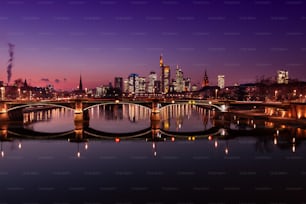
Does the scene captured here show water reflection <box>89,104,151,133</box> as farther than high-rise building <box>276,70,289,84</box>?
No

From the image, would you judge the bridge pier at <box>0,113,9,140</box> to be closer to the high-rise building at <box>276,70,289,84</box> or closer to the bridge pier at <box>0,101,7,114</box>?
the bridge pier at <box>0,101,7,114</box>

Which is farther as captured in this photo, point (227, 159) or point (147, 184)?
point (227, 159)

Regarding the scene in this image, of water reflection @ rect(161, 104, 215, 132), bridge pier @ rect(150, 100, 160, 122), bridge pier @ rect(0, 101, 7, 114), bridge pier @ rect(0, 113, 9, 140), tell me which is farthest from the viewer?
bridge pier @ rect(150, 100, 160, 122)

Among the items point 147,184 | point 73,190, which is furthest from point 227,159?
point 73,190

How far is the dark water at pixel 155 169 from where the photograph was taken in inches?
777

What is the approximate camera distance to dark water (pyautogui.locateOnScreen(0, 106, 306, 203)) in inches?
777

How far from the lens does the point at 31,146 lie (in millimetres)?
38344

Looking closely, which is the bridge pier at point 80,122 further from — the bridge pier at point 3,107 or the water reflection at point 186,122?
the water reflection at point 186,122

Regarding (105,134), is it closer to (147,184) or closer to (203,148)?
(203,148)

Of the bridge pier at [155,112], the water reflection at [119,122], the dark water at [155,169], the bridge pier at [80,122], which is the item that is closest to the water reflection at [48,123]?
the bridge pier at [80,122]

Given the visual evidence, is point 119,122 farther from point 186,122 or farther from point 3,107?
point 3,107

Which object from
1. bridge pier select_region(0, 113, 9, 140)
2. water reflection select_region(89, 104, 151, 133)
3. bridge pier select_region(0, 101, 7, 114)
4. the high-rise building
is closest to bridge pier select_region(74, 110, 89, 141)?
water reflection select_region(89, 104, 151, 133)

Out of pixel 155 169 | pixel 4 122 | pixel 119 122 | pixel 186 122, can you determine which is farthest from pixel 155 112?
pixel 155 169

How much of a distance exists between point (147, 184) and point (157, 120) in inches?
1486
